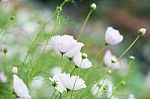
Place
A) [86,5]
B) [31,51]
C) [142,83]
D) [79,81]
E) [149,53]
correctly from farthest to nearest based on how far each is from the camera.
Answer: [86,5]
[149,53]
[142,83]
[31,51]
[79,81]

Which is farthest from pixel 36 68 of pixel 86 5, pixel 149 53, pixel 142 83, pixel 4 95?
pixel 86 5

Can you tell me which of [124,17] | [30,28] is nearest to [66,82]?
[30,28]

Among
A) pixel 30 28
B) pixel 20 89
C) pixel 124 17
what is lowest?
pixel 20 89

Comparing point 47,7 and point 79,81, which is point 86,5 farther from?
point 79,81

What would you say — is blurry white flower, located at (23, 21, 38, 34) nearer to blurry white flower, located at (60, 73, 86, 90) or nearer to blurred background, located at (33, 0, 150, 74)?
blurry white flower, located at (60, 73, 86, 90)

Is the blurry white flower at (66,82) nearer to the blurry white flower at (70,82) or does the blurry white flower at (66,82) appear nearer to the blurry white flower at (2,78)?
the blurry white flower at (70,82)

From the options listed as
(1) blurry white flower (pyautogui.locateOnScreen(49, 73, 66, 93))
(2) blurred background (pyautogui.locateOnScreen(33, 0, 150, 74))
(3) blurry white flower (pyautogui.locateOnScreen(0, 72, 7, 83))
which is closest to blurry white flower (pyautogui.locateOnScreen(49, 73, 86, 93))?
(1) blurry white flower (pyautogui.locateOnScreen(49, 73, 66, 93))

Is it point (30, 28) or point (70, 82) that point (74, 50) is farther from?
point (30, 28)

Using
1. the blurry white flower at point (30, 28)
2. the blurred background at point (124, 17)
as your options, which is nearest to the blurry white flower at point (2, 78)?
the blurry white flower at point (30, 28)
